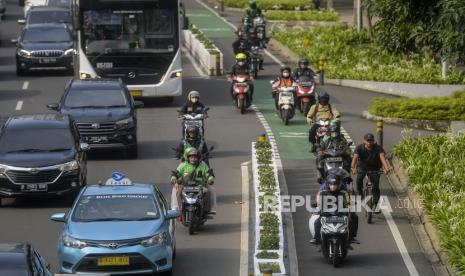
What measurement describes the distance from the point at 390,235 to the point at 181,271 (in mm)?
4563

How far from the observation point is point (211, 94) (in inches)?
1768

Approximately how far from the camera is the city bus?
41.0 meters

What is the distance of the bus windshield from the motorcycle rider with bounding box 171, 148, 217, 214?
15751 mm

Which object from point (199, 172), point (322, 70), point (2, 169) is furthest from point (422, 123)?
point (2, 169)

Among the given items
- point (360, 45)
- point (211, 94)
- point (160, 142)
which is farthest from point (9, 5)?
point (160, 142)

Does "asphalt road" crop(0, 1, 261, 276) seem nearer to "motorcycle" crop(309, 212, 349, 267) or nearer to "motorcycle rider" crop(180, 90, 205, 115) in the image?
"motorcycle rider" crop(180, 90, 205, 115)

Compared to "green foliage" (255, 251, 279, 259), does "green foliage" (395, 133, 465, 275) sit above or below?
below

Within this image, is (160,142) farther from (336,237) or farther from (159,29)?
(336,237)

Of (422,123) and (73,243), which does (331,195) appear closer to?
(73,243)

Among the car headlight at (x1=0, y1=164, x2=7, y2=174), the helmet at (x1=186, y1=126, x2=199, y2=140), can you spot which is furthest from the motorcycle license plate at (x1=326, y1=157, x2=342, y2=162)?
the car headlight at (x1=0, y1=164, x2=7, y2=174)

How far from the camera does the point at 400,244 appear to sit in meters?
24.7

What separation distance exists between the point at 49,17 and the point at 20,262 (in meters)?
41.4

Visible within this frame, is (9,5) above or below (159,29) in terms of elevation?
below

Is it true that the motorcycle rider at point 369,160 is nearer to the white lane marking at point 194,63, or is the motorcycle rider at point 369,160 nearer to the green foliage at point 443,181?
the green foliage at point 443,181
